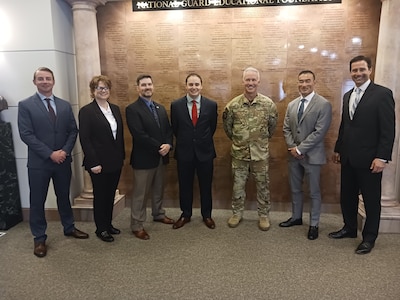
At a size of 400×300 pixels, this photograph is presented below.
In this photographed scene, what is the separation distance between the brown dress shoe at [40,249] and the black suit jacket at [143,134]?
3.85ft

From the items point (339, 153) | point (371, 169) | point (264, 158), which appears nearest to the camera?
point (371, 169)

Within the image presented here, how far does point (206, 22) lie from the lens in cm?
A: 402

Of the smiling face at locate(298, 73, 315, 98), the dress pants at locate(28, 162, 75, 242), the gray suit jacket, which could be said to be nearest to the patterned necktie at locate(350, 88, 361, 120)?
the gray suit jacket

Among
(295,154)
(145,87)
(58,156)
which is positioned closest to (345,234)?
(295,154)

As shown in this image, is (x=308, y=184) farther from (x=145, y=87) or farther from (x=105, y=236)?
(x=105, y=236)

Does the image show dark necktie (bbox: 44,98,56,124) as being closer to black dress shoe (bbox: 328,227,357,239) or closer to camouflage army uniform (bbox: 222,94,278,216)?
camouflage army uniform (bbox: 222,94,278,216)

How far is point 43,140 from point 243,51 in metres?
2.51

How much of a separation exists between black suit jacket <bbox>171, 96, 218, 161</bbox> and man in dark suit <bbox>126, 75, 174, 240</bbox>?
0.46ft

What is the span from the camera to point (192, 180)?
3768 millimetres

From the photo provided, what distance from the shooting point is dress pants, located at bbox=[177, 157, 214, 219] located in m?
3.67

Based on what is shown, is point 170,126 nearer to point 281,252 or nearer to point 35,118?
point 35,118

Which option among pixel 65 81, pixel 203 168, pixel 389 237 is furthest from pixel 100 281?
pixel 389 237

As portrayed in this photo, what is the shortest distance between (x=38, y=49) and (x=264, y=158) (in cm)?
283

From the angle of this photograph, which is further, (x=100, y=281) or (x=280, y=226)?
(x=280, y=226)
